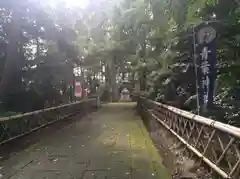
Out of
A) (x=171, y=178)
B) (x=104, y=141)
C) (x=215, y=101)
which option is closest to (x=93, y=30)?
(x=104, y=141)

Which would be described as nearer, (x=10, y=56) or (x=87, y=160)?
(x=87, y=160)

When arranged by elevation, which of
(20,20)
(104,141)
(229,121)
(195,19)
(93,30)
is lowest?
(104,141)

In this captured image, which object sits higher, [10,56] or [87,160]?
[10,56]

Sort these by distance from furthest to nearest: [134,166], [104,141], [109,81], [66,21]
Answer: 1. [109,81]
2. [66,21]
3. [104,141]
4. [134,166]

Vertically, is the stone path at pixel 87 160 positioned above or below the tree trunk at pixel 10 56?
below

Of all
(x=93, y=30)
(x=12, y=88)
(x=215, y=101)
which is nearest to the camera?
(x=215, y=101)

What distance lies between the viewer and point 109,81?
5162 cm

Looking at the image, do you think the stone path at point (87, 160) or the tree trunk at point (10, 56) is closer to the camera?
the stone path at point (87, 160)

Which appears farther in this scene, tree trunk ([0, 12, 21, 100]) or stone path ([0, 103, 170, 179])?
tree trunk ([0, 12, 21, 100])

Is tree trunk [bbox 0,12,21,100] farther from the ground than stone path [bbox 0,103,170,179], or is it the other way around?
tree trunk [bbox 0,12,21,100]

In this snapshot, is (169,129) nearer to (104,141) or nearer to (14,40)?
(104,141)

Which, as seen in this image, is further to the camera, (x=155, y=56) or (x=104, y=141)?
(x=155, y=56)

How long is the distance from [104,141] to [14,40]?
7.21 meters

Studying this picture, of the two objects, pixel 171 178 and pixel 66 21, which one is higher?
pixel 66 21
